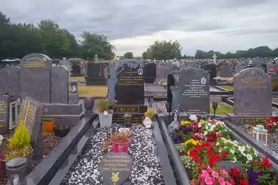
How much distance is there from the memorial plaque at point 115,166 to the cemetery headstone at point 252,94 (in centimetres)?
540

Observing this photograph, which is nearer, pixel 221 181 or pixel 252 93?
pixel 221 181

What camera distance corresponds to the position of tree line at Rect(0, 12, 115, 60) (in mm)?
40781

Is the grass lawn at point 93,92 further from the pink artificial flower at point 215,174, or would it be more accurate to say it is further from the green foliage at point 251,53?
the green foliage at point 251,53

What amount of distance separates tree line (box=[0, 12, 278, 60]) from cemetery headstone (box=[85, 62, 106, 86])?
2.01 meters

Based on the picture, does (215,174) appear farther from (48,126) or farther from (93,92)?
(93,92)

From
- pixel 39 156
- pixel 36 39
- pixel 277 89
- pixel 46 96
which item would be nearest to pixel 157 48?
pixel 36 39

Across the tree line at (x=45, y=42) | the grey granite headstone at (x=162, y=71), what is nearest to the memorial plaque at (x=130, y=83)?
the grey granite headstone at (x=162, y=71)

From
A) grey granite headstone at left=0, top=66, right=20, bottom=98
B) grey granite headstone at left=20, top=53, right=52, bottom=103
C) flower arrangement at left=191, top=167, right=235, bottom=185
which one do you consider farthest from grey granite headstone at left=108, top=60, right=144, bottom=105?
flower arrangement at left=191, top=167, right=235, bottom=185

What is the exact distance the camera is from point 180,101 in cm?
851

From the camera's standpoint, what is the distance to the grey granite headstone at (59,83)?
9375mm

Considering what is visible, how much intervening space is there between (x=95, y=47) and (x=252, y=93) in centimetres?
7677

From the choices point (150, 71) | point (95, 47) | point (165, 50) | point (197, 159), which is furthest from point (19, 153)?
point (95, 47)

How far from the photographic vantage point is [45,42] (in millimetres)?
58969

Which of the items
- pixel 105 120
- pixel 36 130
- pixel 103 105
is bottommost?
pixel 105 120
